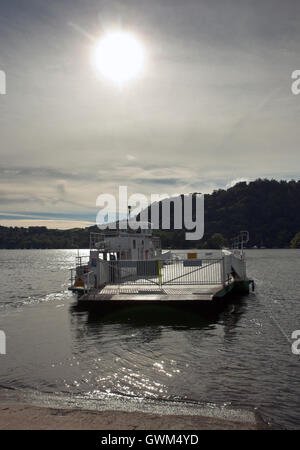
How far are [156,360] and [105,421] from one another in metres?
4.92

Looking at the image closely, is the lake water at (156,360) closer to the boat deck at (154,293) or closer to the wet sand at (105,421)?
the wet sand at (105,421)

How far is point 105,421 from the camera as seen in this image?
7.03 metres

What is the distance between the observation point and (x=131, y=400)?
8.65 meters

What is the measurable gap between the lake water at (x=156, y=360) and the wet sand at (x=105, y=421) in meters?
0.83

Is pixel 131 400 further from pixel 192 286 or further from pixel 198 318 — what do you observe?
pixel 192 286

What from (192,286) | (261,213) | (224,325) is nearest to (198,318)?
(224,325)

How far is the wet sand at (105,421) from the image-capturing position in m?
6.76

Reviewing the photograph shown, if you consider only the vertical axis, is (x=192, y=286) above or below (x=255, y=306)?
above

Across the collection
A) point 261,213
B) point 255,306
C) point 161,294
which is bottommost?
point 255,306

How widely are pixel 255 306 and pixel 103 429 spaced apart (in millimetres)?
18081

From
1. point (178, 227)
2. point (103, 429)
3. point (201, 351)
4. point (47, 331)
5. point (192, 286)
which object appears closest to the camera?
point (103, 429)

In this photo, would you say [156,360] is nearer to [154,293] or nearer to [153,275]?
[154,293]
